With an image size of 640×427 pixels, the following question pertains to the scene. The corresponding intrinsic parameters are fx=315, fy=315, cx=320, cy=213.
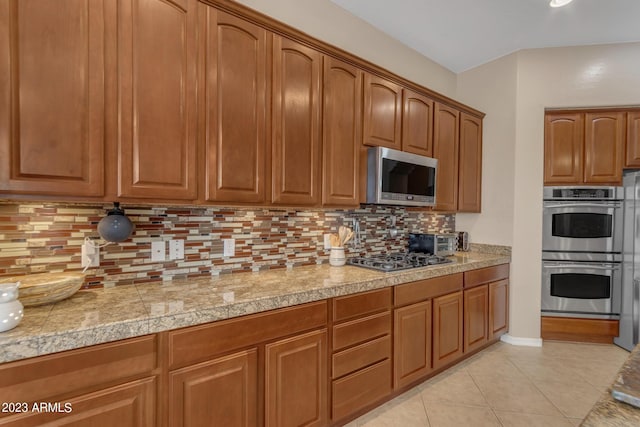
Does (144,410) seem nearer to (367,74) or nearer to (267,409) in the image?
(267,409)

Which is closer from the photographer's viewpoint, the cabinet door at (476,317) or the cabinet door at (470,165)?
the cabinet door at (476,317)

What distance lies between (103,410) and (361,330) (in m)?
1.34

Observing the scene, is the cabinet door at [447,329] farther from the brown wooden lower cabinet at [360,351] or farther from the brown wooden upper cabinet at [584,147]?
the brown wooden upper cabinet at [584,147]

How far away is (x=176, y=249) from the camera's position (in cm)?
188

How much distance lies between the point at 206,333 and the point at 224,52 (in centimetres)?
145

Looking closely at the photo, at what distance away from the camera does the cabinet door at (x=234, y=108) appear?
1.69 meters

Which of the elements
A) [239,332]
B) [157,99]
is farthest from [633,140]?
[157,99]

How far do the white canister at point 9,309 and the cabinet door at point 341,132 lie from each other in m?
1.58

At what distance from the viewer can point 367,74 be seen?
2.41 meters

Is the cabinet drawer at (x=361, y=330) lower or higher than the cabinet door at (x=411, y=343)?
higher

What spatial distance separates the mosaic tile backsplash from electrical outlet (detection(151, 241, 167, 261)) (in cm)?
2

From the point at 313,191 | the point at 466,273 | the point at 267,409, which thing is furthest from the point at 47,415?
the point at 466,273

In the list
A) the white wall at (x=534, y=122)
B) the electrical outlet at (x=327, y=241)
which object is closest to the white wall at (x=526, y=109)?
the white wall at (x=534, y=122)

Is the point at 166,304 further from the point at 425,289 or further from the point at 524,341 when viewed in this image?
the point at 524,341
